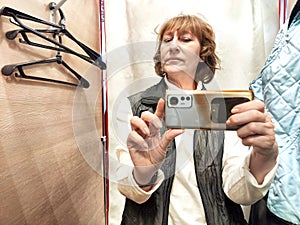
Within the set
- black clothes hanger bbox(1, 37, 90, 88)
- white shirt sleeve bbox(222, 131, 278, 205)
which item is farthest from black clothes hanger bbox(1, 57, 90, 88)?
white shirt sleeve bbox(222, 131, 278, 205)

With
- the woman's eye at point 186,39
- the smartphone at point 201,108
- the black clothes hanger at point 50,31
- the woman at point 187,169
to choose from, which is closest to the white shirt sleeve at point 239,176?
the woman at point 187,169

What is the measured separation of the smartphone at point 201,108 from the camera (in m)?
0.43

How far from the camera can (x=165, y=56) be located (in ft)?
1.97

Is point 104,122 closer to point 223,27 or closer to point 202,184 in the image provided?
point 202,184

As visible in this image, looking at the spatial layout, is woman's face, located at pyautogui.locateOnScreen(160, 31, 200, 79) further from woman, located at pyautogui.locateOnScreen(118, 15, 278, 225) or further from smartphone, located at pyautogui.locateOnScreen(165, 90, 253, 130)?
smartphone, located at pyautogui.locateOnScreen(165, 90, 253, 130)

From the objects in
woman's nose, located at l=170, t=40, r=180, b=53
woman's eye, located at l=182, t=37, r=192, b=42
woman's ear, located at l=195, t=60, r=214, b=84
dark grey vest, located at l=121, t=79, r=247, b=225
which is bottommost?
dark grey vest, located at l=121, t=79, r=247, b=225

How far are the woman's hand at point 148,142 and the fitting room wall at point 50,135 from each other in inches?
7.9

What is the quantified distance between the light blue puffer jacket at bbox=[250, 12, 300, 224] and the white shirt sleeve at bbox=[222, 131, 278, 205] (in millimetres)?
46

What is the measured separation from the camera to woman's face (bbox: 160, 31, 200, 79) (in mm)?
577

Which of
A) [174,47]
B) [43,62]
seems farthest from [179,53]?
[43,62]

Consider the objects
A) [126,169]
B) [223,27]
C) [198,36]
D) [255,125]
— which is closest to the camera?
[255,125]

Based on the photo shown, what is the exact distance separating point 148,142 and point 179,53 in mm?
205

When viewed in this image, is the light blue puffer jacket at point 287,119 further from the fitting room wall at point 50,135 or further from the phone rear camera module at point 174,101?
the fitting room wall at point 50,135

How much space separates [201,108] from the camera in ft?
1.42
